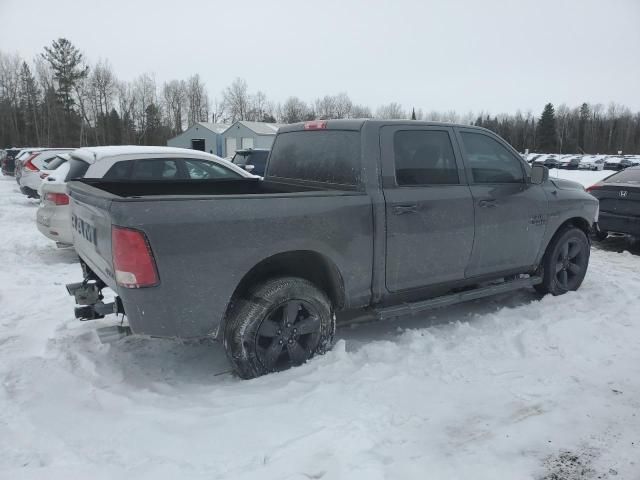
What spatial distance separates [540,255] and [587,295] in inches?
31.6

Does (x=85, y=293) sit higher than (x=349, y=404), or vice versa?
(x=85, y=293)

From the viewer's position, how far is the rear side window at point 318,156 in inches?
157

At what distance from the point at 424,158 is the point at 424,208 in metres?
0.50

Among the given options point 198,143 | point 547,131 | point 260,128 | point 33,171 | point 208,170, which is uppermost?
point 547,131

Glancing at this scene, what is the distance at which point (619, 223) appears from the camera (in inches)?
321

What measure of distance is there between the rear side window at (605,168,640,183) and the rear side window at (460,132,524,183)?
481 cm

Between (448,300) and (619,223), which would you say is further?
(619,223)

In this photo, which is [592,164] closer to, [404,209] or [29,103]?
[404,209]

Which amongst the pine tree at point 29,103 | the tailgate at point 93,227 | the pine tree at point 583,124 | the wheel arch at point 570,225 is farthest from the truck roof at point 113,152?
the pine tree at point 583,124

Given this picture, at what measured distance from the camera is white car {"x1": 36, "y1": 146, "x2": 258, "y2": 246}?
6.95m

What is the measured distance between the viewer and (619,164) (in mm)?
45812

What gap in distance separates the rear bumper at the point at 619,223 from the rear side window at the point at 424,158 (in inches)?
209

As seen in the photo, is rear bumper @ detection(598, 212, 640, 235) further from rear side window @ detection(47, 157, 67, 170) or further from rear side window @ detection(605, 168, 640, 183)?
rear side window @ detection(47, 157, 67, 170)

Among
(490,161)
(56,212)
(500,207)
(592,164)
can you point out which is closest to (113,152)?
(56,212)
